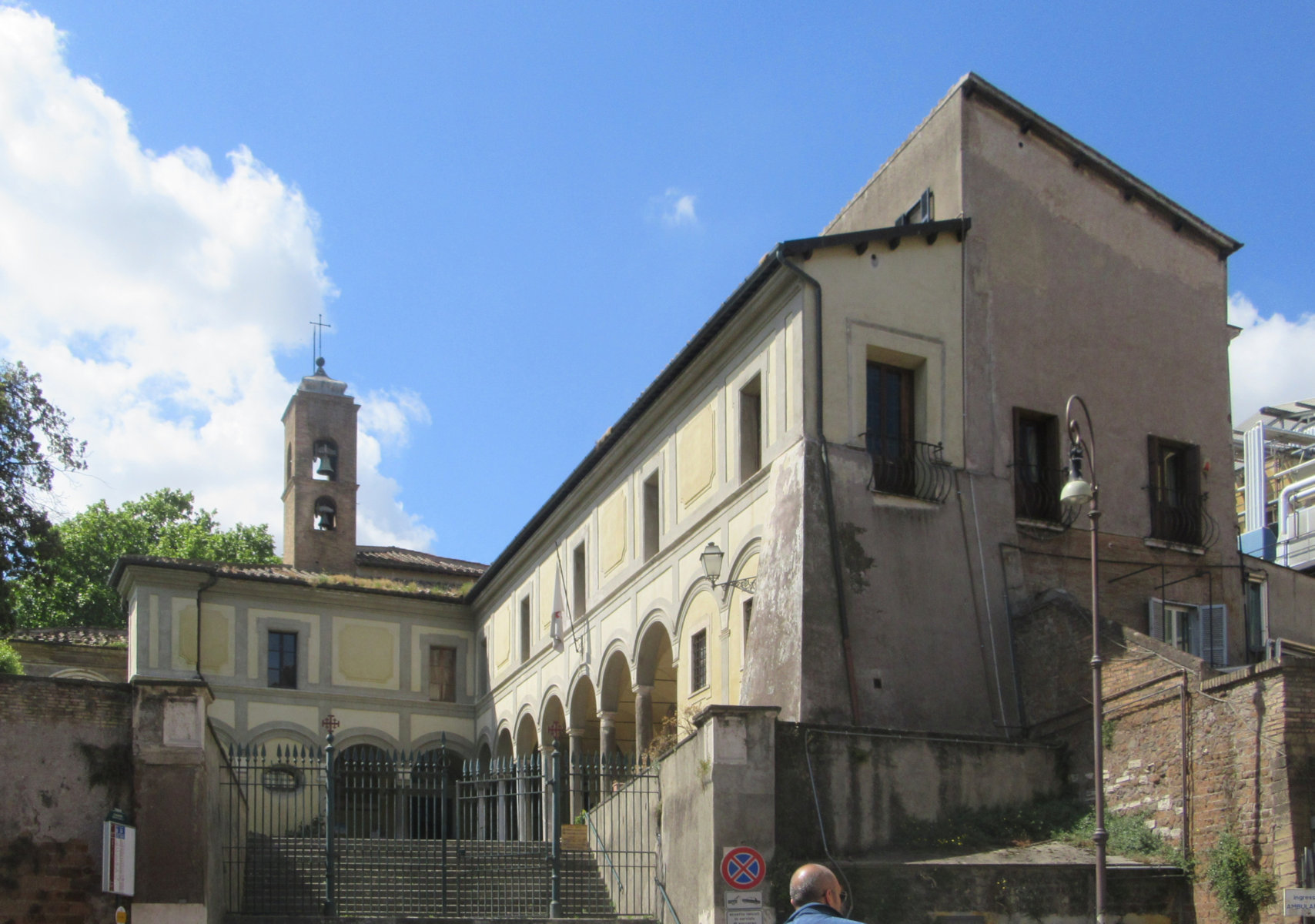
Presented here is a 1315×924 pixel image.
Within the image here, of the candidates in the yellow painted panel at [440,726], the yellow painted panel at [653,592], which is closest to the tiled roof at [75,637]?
the yellow painted panel at [440,726]

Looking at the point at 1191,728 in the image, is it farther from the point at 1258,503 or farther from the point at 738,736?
the point at 1258,503

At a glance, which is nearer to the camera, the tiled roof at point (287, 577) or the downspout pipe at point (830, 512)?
the downspout pipe at point (830, 512)

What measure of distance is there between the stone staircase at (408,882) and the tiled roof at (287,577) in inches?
649

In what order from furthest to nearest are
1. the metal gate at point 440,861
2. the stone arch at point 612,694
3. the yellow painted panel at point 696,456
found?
1. the stone arch at point 612,694
2. the yellow painted panel at point 696,456
3. the metal gate at point 440,861

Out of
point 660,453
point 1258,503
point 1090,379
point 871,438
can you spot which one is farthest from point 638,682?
point 1258,503

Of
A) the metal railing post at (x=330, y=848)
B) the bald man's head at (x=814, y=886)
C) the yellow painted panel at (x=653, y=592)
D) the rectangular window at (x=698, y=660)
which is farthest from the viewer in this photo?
the yellow painted panel at (x=653, y=592)

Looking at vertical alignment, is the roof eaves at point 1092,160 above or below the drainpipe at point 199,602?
above

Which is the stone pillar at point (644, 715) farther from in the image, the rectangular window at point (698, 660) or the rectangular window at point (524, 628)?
the rectangular window at point (524, 628)

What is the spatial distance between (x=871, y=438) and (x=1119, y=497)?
4.47m

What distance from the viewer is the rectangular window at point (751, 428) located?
76.1ft

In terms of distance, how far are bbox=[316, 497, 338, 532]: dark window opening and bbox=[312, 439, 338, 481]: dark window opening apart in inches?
24.7

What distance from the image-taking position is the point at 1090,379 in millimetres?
23891

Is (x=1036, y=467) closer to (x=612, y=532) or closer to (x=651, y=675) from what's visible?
(x=651, y=675)

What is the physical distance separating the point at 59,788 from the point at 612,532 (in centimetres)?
1510
